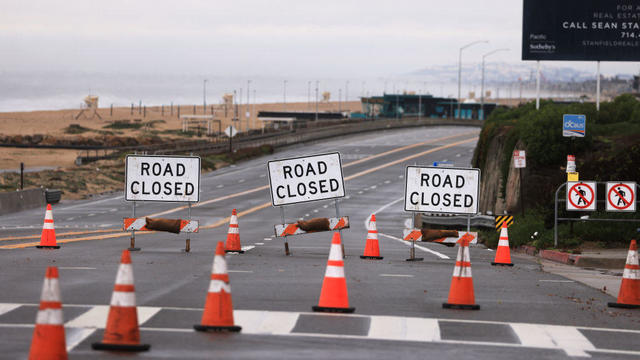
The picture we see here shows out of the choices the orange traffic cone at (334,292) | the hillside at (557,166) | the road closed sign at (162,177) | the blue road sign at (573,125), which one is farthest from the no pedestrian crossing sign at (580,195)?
the orange traffic cone at (334,292)

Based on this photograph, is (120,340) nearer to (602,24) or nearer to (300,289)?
(300,289)

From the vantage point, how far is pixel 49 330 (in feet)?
27.1

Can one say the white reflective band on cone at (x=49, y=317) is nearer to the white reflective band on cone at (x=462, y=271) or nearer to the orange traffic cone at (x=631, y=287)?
the white reflective band on cone at (x=462, y=271)

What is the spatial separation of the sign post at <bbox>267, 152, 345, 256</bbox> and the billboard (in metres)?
19.4

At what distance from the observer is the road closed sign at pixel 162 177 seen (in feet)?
70.0

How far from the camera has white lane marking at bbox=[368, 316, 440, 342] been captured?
10368mm

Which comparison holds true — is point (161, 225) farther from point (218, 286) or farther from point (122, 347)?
point (122, 347)

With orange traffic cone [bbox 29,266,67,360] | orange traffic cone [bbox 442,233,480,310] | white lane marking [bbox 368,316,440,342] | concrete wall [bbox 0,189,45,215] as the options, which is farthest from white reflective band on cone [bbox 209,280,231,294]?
concrete wall [bbox 0,189,45,215]

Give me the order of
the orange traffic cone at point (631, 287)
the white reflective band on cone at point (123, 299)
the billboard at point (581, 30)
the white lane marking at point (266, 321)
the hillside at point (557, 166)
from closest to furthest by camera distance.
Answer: the white reflective band on cone at point (123, 299) → the white lane marking at point (266, 321) → the orange traffic cone at point (631, 287) → the hillside at point (557, 166) → the billboard at point (581, 30)

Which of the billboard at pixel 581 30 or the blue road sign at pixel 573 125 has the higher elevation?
the billboard at pixel 581 30

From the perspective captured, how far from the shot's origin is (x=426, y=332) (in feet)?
35.1

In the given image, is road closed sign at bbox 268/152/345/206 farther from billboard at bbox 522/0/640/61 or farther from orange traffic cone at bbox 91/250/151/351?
billboard at bbox 522/0/640/61

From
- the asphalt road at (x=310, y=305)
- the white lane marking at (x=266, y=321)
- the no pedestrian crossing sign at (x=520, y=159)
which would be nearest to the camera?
the asphalt road at (x=310, y=305)

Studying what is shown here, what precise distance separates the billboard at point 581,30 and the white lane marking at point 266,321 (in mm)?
28590
